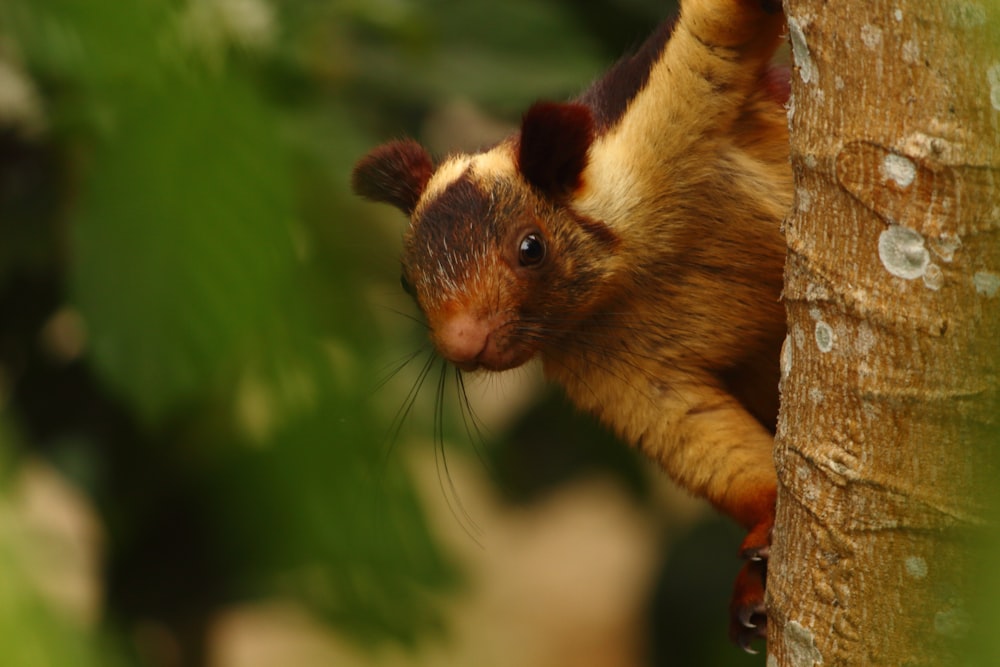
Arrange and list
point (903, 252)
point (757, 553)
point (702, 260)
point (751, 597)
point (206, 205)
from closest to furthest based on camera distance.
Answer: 1. point (206, 205)
2. point (903, 252)
3. point (757, 553)
4. point (751, 597)
5. point (702, 260)

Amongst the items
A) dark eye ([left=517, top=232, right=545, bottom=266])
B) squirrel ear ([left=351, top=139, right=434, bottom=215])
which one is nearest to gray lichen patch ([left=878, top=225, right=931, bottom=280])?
dark eye ([left=517, top=232, right=545, bottom=266])

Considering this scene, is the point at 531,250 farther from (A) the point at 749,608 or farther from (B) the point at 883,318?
(B) the point at 883,318

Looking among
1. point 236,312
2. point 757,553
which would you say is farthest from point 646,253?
point 236,312

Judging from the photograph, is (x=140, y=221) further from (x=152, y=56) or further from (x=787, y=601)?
(x=787, y=601)

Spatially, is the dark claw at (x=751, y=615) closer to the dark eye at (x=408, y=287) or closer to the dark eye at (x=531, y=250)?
the dark eye at (x=531, y=250)

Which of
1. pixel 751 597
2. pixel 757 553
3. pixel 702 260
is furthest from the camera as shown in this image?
pixel 702 260

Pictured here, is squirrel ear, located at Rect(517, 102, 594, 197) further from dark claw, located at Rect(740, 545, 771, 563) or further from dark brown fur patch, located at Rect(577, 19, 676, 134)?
dark claw, located at Rect(740, 545, 771, 563)
